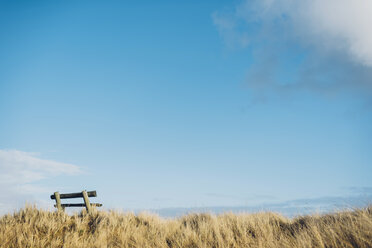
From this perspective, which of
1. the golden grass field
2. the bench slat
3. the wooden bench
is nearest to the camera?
the golden grass field

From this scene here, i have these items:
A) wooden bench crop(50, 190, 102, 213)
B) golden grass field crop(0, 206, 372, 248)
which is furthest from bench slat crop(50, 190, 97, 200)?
golden grass field crop(0, 206, 372, 248)

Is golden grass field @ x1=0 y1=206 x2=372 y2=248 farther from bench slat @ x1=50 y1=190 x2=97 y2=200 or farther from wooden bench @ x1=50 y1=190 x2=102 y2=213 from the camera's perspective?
bench slat @ x1=50 y1=190 x2=97 y2=200

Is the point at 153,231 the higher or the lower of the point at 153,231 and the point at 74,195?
the lower

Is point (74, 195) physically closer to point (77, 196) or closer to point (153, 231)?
point (77, 196)

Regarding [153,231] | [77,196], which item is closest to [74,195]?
[77,196]

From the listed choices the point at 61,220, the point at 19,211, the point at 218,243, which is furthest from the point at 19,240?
the point at 218,243

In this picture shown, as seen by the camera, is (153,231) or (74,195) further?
(74,195)

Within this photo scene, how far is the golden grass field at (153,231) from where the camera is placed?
8.19m

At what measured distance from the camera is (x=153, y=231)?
1035cm

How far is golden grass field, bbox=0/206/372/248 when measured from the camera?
8.19 meters

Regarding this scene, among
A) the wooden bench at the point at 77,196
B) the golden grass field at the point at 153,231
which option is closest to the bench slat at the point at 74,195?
the wooden bench at the point at 77,196

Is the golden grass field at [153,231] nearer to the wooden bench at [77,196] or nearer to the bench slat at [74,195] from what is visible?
the wooden bench at [77,196]

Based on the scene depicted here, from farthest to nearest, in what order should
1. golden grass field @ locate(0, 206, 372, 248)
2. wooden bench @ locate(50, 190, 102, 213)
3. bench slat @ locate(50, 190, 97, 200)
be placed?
1. bench slat @ locate(50, 190, 97, 200)
2. wooden bench @ locate(50, 190, 102, 213)
3. golden grass field @ locate(0, 206, 372, 248)

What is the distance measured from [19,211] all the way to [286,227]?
36.3ft
